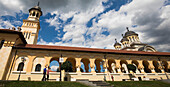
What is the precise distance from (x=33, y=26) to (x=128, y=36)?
44447 millimetres

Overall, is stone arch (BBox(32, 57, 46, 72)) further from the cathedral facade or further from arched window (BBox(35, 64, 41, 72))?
arched window (BBox(35, 64, 41, 72))

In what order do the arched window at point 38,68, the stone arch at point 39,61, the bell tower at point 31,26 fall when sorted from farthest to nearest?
the bell tower at point 31,26, the arched window at point 38,68, the stone arch at point 39,61

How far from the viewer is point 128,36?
158 ft

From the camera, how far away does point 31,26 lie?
32.7 meters

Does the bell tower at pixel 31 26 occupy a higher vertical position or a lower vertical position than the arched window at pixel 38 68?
higher

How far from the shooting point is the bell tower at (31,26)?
31.1m

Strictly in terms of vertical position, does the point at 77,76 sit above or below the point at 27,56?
below

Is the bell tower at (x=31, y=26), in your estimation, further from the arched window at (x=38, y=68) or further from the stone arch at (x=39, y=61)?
the stone arch at (x=39, y=61)

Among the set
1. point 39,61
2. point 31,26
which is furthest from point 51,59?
point 31,26

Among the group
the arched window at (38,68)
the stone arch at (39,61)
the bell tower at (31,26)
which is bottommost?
the arched window at (38,68)

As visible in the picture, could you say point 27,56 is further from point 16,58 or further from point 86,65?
point 86,65

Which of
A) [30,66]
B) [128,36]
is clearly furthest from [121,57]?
[128,36]

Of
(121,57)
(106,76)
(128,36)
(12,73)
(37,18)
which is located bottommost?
(106,76)

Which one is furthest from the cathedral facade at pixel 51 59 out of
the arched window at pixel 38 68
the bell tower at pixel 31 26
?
the bell tower at pixel 31 26
